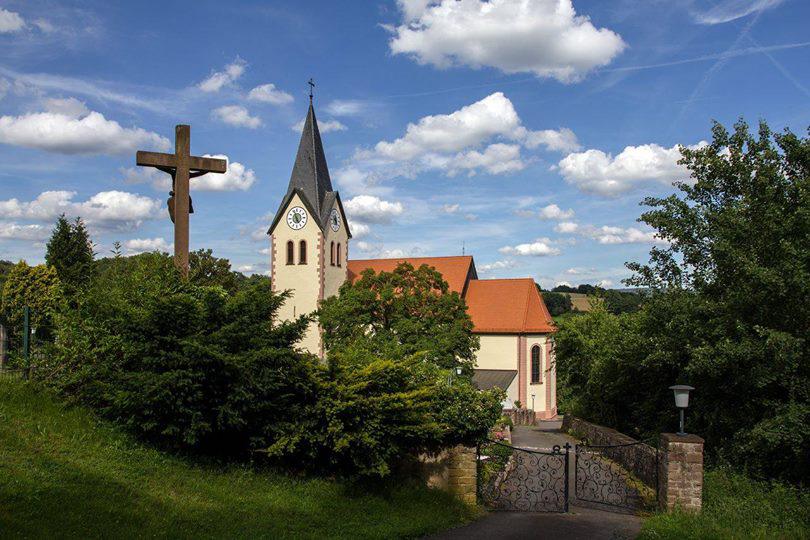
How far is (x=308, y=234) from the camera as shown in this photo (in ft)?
115

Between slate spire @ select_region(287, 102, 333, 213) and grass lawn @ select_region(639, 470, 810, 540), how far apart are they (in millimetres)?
27444

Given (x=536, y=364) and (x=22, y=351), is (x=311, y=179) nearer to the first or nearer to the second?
(x=536, y=364)

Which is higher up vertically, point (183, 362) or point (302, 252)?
→ point (302, 252)

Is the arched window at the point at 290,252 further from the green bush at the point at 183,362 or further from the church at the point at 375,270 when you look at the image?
the green bush at the point at 183,362

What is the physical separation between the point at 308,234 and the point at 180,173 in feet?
83.1

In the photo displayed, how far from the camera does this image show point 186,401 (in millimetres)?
8133

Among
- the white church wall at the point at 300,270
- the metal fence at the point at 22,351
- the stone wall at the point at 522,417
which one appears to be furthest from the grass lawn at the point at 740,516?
the white church wall at the point at 300,270

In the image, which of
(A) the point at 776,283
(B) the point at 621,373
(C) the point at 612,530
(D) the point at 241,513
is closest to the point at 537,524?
(C) the point at 612,530

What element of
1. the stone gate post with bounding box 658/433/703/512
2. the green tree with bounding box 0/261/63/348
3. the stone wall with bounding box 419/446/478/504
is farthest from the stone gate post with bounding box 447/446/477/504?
the green tree with bounding box 0/261/63/348

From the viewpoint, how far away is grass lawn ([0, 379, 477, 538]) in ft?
21.3

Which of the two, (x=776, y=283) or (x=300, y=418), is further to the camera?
(x=776, y=283)

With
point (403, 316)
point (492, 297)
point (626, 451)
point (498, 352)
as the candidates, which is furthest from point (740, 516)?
point (492, 297)

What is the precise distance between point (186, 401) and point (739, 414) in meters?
11.3

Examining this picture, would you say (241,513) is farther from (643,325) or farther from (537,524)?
(643,325)
